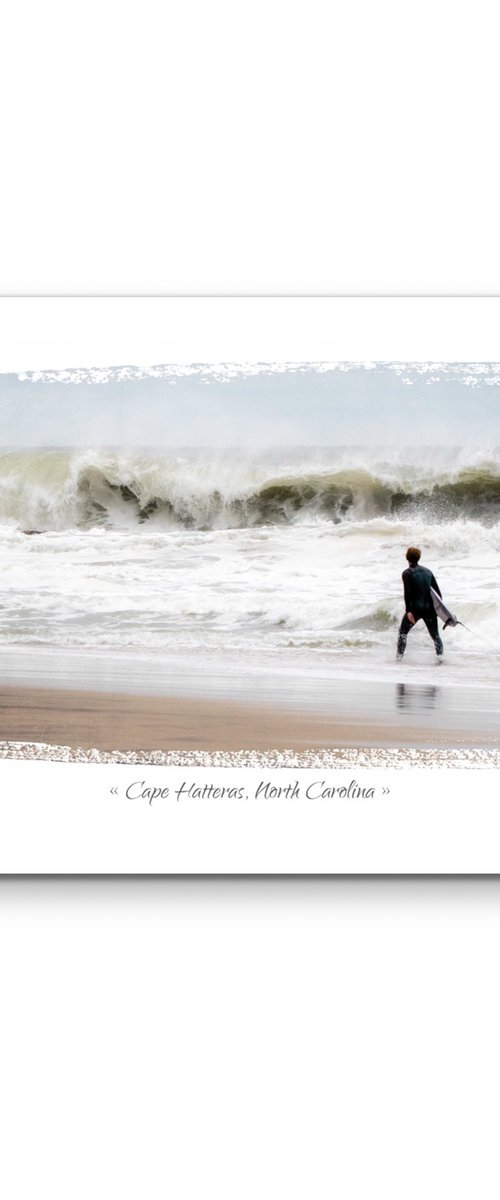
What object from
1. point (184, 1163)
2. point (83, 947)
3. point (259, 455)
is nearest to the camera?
point (184, 1163)

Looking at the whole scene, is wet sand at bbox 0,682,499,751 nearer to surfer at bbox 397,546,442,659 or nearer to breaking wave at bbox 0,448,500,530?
surfer at bbox 397,546,442,659

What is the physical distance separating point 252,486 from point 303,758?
0.82m

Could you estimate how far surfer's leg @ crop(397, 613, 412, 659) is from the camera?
9.99 ft

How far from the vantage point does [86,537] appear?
3.14 m

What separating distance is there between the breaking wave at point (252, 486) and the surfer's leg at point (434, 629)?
29 cm

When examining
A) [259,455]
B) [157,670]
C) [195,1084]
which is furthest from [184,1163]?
[259,455]

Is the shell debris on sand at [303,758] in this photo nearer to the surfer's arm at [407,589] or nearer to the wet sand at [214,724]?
the wet sand at [214,724]

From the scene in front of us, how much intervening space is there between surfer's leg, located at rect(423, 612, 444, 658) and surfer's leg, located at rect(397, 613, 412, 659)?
0.05m

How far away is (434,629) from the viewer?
3.05m

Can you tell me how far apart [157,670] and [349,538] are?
0.70 meters

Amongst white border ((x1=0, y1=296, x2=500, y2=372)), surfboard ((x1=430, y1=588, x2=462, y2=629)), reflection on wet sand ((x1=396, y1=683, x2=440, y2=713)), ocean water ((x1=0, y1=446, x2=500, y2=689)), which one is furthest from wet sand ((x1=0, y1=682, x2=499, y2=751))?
white border ((x1=0, y1=296, x2=500, y2=372))

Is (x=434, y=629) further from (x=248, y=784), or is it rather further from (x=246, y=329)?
(x=246, y=329)

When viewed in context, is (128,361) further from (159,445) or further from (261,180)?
(261,180)

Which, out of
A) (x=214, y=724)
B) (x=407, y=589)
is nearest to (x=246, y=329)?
(x=407, y=589)
